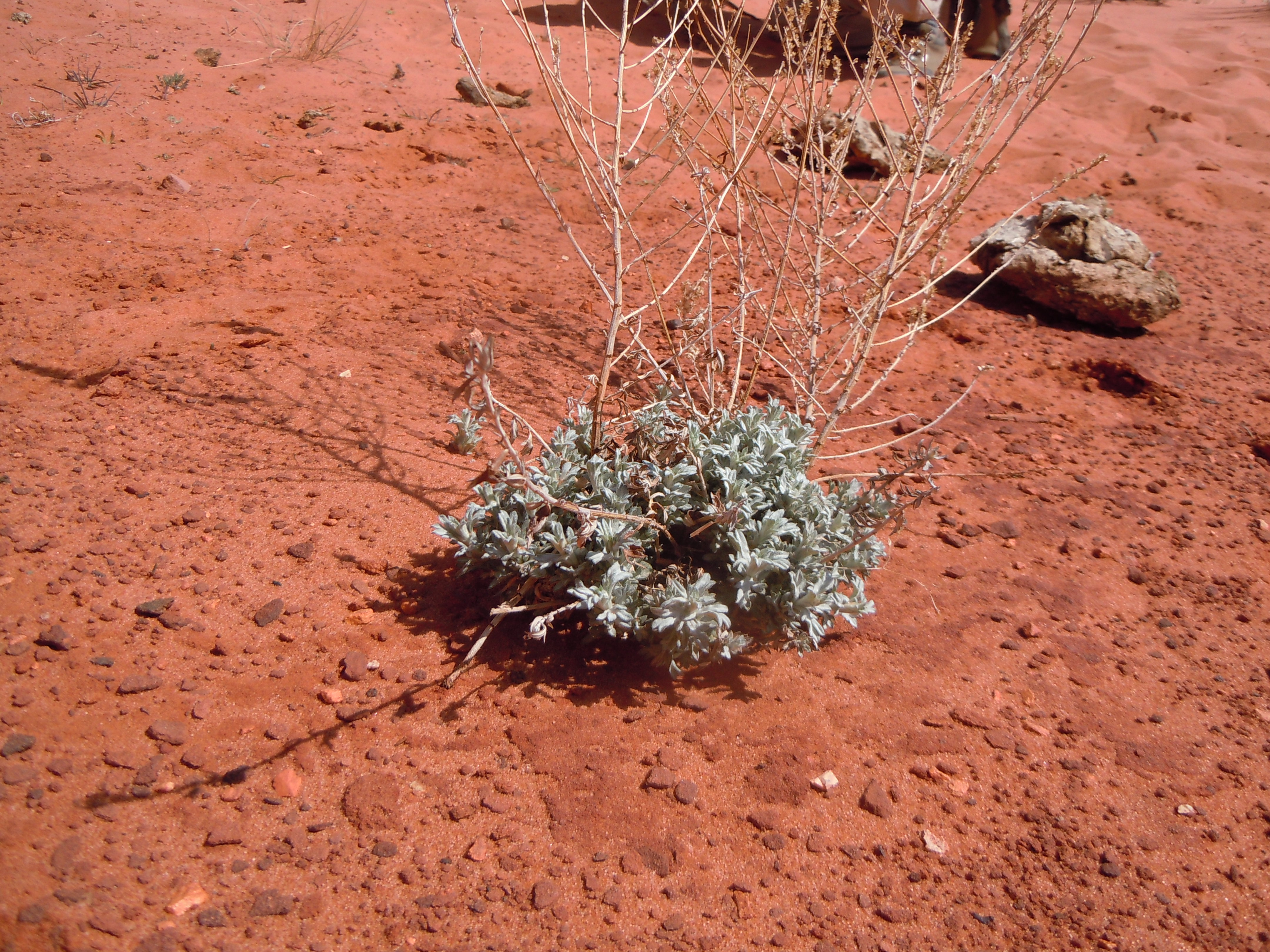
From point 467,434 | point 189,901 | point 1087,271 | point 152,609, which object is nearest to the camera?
point 189,901

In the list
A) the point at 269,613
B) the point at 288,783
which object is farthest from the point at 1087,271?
the point at 288,783

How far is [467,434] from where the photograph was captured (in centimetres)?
294

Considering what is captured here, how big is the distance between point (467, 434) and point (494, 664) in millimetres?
881

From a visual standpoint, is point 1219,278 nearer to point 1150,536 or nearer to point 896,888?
point 1150,536

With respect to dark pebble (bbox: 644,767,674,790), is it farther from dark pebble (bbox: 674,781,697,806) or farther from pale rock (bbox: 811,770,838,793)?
pale rock (bbox: 811,770,838,793)

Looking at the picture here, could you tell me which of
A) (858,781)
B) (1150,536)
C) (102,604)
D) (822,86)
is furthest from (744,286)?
(102,604)

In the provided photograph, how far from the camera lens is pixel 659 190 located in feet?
17.7

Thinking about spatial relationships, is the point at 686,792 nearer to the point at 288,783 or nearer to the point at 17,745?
the point at 288,783

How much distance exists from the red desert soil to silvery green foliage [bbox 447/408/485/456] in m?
0.05

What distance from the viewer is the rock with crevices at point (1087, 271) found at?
174 inches

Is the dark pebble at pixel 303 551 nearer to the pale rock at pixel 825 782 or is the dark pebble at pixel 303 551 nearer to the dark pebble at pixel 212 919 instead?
the dark pebble at pixel 212 919

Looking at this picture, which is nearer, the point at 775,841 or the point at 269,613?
the point at 775,841

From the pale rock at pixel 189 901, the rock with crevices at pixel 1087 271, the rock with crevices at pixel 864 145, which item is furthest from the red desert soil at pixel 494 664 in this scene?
the rock with crevices at pixel 864 145

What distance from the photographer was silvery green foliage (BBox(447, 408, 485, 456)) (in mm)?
2916
